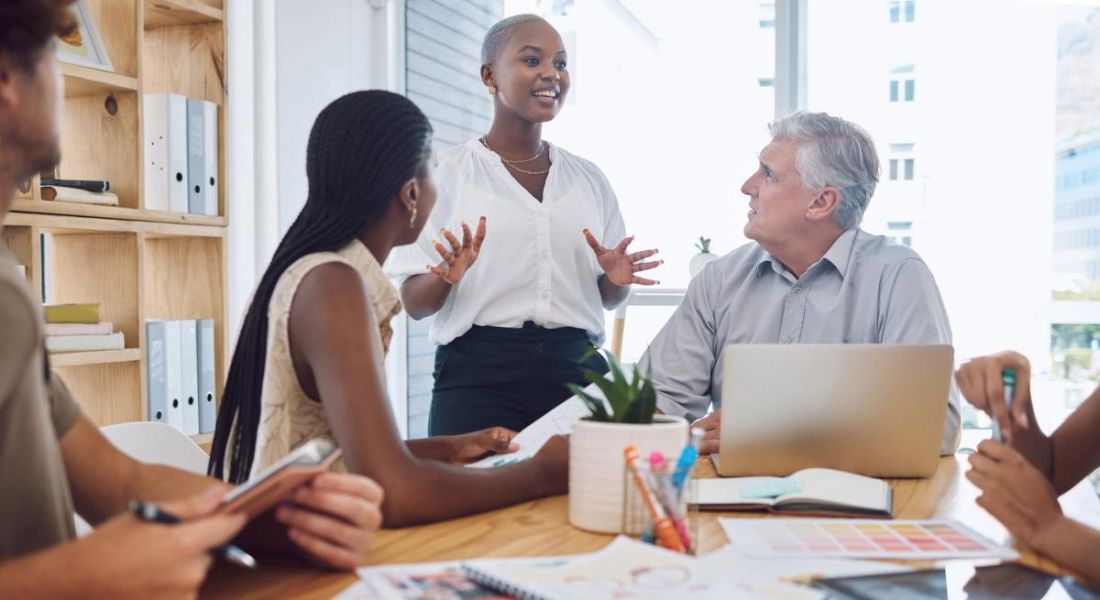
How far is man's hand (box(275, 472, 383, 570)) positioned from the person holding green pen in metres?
0.79

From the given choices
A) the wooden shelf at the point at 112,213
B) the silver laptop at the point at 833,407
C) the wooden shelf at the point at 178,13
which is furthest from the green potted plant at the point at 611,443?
the wooden shelf at the point at 178,13

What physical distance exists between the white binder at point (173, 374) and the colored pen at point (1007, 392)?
219 centimetres

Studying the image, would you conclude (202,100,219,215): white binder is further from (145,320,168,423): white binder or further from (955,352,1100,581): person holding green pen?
(955,352,1100,581): person holding green pen

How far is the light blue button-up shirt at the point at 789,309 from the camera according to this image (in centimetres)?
205

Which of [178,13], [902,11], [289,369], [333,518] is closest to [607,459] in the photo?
[333,518]

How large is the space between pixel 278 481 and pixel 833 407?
2.91 feet

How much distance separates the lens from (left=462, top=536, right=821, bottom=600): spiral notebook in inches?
36.9

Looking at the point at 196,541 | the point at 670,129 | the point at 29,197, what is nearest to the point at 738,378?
the point at 196,541

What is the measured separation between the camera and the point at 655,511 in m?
1.12

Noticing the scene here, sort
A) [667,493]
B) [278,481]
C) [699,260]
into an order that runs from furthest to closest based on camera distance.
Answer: [699,260] → [667,493] → [278,481]

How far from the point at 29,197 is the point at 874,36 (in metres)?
2.96

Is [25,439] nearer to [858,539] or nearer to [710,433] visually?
[858,539]

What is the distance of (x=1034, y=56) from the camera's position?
3.65m

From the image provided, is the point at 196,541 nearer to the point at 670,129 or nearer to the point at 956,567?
the point at 956,567
